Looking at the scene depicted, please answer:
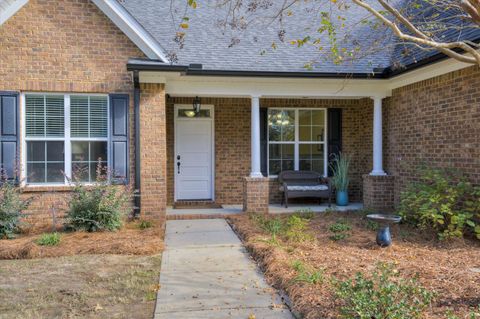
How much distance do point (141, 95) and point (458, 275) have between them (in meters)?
6.37

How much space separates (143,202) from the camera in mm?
8695

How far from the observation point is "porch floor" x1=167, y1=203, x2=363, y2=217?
9444 millimetres

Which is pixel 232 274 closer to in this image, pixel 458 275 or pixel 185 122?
pixel 458 275

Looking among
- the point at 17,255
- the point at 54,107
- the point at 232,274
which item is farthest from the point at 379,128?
the point at 17,255

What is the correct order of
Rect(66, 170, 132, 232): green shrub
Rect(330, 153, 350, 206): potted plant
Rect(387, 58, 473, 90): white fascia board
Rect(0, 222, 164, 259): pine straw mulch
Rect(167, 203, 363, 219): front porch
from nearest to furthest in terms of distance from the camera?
Rect(0, 222, 164, 259): pine straw mulch
Rect(66, 170, 132, 232): green shrub
Rect(387, 58, 473, 90): white fascia board
Rect(167, 203, 363, 219): front porch
Rect(330, 153, 350, 206): potted plant

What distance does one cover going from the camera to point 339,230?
7.67 meters

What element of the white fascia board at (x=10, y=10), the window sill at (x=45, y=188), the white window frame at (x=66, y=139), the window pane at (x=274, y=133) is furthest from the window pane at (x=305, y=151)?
the white fascia board at (x=10, y=10)

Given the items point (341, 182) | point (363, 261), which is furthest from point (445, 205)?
point (341, 182)

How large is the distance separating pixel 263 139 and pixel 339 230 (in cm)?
412

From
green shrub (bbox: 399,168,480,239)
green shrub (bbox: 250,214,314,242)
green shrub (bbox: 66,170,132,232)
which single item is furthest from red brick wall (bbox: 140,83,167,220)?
green shrub (bbox: 399,168,480,239)

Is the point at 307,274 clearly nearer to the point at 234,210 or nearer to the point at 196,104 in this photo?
the point at 234,210

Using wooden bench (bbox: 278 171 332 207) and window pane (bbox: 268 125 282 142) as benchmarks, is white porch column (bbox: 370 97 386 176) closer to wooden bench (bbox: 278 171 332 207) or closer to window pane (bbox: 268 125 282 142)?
wooden bench (bbox: 278 171 332 207)

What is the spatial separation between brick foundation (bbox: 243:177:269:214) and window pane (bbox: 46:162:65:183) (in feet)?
12.5

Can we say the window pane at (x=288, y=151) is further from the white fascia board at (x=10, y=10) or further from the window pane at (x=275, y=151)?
the white fascia board at (x=10, y=10)
